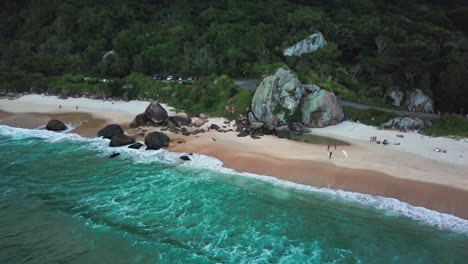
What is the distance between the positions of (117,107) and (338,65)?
4348 centimetres

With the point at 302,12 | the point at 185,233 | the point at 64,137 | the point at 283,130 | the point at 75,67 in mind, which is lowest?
the point at 185,233

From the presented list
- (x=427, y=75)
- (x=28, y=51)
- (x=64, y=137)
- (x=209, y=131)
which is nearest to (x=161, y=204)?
(x=209, y=131)

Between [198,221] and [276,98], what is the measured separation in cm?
2413

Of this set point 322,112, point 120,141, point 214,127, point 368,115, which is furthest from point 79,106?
point 368,115

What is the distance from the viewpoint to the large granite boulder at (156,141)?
36634 millimetres

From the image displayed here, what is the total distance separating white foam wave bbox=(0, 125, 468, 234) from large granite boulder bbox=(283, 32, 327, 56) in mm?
47333

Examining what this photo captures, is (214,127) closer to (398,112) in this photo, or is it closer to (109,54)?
(398,112)

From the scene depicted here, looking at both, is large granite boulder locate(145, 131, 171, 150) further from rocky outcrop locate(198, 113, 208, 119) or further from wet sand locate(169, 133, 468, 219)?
rocky outcrop locate(198, 113, 208, 119)

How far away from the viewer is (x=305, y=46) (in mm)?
74062

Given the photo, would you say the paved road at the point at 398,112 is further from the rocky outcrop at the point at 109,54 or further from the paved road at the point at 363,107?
the rocky outcrop at the point at 109,54

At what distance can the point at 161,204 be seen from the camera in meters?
25.6

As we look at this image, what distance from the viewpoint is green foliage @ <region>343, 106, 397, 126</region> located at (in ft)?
136

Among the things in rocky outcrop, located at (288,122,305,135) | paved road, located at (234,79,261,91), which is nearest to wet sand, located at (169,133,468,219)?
rocky outcrop, located at (288,122,305,135)

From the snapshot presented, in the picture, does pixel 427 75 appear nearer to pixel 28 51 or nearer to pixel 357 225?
pixel 357 225
